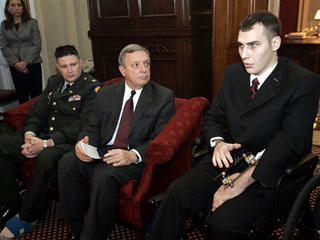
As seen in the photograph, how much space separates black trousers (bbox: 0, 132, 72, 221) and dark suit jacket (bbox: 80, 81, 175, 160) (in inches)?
11.3

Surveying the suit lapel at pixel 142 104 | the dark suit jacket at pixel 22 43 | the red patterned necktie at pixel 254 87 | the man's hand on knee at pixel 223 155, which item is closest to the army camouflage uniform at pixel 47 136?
the suit lapel at pixel 142 104

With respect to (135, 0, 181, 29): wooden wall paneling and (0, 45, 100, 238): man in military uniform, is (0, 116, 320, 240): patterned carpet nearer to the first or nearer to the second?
(0, 45, 100, 238): man in military uniform

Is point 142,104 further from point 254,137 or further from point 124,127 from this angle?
point 254,137

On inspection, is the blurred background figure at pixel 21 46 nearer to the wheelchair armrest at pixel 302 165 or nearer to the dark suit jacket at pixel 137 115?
the dark suit jacket at pixel 137 115

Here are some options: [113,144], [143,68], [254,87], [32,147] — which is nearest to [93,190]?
[113,144]

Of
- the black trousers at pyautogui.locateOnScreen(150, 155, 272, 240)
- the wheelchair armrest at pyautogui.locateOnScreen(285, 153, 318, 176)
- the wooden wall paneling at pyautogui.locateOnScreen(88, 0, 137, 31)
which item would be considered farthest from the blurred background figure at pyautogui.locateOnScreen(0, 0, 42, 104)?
the wheelchair armrest at pyautogui.locateOnScreen(285, 153, 318, 176)

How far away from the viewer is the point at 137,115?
213 cm

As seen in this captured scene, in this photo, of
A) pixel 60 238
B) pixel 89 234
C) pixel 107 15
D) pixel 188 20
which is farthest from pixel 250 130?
pixel 107 15

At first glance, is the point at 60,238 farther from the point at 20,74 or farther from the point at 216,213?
the point at 20,74

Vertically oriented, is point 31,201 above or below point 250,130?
below

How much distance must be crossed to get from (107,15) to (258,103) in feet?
9.73

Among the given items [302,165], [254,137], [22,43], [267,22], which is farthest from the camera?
[22,43]

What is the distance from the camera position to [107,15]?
163 inches

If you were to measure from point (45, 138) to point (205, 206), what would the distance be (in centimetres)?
142
